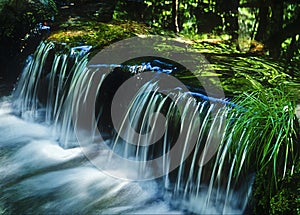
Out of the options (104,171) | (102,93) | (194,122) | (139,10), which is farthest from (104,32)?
(194,122)

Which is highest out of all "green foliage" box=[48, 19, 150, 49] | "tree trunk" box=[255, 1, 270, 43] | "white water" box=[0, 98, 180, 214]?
"tree trunk" box=[255, 1, 270, 43]

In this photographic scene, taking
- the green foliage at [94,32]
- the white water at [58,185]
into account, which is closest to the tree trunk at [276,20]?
the green foliage at [94,32]

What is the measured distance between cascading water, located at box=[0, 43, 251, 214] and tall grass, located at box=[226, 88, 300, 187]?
0.41 feet

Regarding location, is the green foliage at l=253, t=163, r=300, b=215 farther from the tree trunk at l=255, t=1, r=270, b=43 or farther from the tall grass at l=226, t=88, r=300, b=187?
the tree trunk at l=255, t=1, r=270, b=43

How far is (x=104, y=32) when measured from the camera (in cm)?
541

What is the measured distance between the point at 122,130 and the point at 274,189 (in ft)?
5.99

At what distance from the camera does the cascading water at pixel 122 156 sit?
327 cm

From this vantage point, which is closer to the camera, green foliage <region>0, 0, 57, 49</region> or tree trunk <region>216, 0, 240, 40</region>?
green foliage <region>0, 0, 57, 49</region>

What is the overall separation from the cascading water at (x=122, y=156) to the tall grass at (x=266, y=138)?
0.12 meters

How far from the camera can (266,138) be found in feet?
9.47

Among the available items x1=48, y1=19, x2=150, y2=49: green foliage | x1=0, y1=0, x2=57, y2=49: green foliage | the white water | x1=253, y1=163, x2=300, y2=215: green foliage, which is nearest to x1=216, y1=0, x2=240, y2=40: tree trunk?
x1=48, y1=19, x2=150, y2=49: green foliage

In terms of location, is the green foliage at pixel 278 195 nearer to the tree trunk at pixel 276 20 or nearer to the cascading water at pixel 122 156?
the cascading water at pixel 122 156

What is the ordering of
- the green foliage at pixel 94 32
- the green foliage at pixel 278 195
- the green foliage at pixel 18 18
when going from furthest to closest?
the green foliage at pixel 18 18
the green foliage at pixel 94 32
the green foliage at pixel 278 195

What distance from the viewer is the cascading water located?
10.7ft
